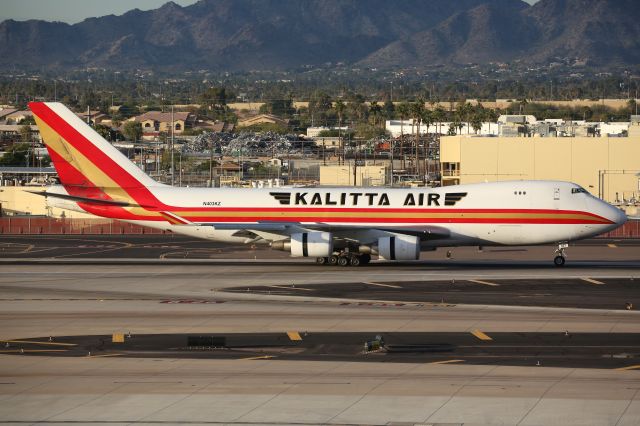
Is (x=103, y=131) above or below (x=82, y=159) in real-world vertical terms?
above

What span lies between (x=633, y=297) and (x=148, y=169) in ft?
337

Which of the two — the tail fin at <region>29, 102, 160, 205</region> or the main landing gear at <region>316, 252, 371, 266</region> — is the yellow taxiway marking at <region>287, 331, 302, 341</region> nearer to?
the main landing gear at <region>316, 252, 371, 266</region>

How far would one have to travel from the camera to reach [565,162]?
101 metres

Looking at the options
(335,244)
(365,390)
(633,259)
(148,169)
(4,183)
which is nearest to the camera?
(365,390)

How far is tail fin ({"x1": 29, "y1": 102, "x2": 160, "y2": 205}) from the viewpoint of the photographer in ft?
199

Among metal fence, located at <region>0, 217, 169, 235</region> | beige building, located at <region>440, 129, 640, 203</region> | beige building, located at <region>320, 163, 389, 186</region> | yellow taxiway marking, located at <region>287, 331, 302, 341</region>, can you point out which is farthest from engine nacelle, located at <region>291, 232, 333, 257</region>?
beige building, located at <region>320, 163, 389, 186</region>

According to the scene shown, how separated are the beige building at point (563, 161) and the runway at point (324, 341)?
38.0 meters

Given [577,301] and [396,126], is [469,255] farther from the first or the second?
[396,126]

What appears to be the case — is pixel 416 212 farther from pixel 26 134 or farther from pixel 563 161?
pixel 26 134

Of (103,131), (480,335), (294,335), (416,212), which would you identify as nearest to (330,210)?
(416,212)

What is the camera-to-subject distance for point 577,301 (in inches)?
1834

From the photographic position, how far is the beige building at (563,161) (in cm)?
9988

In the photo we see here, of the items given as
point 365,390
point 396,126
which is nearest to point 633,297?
point 365,390

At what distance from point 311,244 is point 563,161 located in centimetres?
4909
